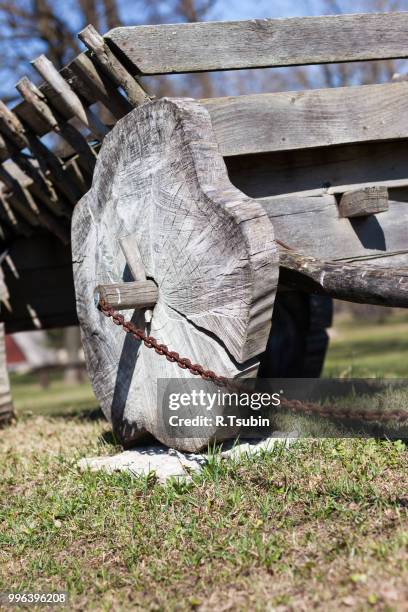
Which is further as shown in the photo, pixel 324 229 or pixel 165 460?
pixel 324 229

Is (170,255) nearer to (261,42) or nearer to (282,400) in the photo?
(282,400)

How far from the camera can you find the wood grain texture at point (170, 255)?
3.46 metres

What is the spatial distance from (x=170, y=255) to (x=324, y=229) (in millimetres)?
987

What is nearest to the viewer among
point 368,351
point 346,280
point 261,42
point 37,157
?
point 346,280

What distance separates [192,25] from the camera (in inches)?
164

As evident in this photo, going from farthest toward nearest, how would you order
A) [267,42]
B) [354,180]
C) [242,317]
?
1. [354,180]
2. [267,42]
3. [242,317]

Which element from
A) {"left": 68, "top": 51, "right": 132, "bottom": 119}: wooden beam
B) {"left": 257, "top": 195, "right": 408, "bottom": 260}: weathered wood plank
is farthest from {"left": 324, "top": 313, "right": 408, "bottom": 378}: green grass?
{"left": 68, "top": 51, "right": 132, "bottom": 119}: wooden beam

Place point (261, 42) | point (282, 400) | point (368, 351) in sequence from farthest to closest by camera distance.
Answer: point (368, 351) < point (261, 42) < point (282, 400)

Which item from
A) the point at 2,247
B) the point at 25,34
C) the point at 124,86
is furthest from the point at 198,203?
the point at 25,34

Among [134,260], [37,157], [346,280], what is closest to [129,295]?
[134,260]

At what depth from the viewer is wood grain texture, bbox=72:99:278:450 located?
3461 mm

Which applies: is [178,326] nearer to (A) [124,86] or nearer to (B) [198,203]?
(B) [198,203]

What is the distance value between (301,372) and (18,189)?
102 inches

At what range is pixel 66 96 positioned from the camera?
15.4 feet
